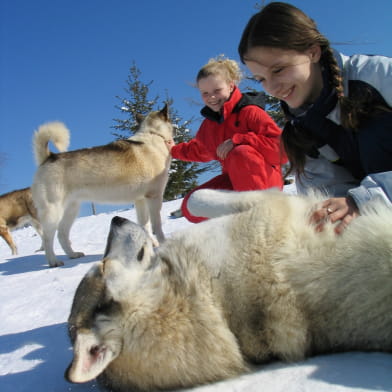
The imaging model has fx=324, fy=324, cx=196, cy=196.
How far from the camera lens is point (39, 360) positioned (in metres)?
1.84

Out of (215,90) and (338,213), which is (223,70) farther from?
(338,213)

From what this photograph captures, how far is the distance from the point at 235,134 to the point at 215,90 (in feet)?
1.97

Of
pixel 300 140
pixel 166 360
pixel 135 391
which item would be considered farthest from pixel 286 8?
pixel 135 391

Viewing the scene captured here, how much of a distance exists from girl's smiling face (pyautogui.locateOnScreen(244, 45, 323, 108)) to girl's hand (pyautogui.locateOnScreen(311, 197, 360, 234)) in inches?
33.6

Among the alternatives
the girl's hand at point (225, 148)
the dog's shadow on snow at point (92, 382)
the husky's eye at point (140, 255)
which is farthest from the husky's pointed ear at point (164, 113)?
the husky's eye at point (140, 255)

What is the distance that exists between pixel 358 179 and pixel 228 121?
6.12 feet

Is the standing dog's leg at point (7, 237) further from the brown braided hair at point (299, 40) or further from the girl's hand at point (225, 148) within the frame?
the brown braided hair at point (299, 40)

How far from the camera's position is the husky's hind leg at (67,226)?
19.5 feet

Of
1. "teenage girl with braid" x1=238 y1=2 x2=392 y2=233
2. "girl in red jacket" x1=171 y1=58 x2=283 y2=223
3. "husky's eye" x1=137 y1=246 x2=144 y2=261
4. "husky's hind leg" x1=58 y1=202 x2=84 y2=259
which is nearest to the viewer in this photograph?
"husky's eye" x1=137 y1=246 x2=144 y2=261

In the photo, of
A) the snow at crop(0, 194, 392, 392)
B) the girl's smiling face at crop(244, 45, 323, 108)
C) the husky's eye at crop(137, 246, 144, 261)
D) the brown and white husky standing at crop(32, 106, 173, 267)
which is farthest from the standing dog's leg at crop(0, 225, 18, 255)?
the girl's smiling face at crop(244, 45, 323, 108)

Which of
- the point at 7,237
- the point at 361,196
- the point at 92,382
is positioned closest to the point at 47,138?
the point at 7,237

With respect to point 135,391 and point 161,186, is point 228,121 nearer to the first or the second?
point 161,186

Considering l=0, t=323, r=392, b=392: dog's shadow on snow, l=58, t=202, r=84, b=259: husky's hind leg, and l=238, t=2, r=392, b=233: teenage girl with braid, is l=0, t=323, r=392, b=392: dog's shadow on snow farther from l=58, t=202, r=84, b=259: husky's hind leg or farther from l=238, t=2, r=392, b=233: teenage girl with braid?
l=58, t=202, r=84, b=259: husky's hind leg

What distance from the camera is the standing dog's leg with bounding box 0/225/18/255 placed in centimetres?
848
